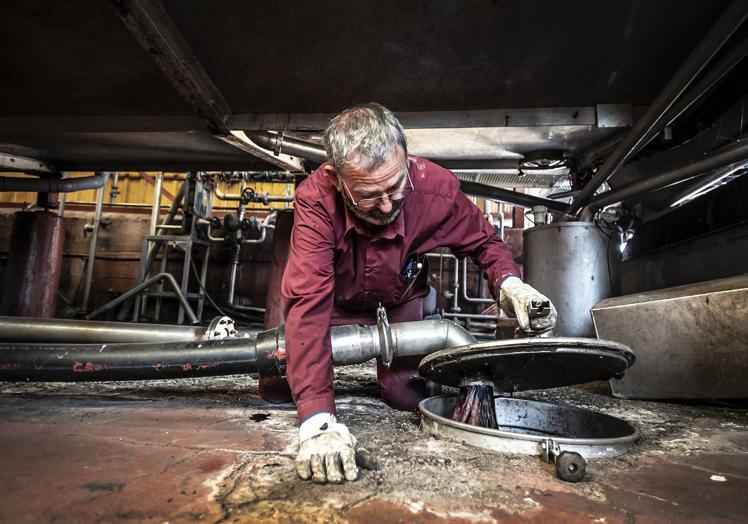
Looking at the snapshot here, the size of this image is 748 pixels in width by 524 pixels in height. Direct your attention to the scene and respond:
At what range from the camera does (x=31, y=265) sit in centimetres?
367

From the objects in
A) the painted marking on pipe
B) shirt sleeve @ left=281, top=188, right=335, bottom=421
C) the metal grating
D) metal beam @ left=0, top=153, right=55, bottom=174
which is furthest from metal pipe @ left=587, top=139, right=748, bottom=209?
metal beam @ left=0, top=153, right=55, bottom=174

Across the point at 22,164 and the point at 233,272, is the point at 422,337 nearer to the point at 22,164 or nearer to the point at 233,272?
the point at 22,164

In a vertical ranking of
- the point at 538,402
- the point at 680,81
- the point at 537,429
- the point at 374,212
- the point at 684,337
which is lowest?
the point at 537,429

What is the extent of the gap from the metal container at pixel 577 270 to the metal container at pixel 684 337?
27.8 inches

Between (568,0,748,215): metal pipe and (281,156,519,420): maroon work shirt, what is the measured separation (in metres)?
0.87

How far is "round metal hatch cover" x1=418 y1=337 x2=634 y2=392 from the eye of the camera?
3.78ft

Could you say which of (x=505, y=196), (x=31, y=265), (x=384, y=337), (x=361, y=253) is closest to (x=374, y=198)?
(x=361, y=253)

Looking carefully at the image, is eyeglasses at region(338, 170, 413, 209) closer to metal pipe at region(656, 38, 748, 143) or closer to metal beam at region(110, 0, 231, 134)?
metal beam at region(110, 0, 231, 134)

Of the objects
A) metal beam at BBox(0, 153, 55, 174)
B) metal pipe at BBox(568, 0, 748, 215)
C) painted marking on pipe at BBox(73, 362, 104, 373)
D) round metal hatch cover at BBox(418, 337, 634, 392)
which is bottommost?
painted marking on pipe at BBox(73, 362, 104, 373)

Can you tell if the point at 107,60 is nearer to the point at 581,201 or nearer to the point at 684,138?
the point at 581,201

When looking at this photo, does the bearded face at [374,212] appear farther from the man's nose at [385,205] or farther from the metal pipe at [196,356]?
the metal pipe at [196,356]

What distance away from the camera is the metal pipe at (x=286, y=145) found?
8.85 feet

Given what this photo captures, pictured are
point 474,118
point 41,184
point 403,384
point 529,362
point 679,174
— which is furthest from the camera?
point 41,184

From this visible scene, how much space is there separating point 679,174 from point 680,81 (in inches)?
23.3
